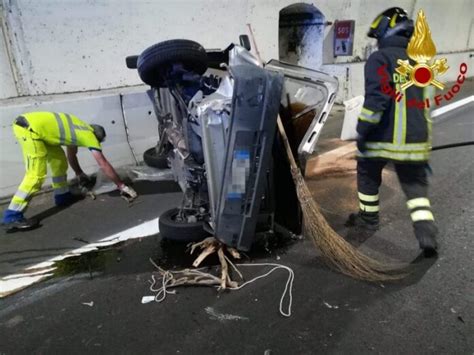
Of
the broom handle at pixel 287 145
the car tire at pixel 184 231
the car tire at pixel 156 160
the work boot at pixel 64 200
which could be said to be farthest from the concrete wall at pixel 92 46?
the broom handle at pixel 287 145

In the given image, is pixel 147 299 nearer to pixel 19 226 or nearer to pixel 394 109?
pixel 19 226

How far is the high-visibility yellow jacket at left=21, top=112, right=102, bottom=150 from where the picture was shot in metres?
3.83

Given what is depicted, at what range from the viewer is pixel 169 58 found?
10.4 feet

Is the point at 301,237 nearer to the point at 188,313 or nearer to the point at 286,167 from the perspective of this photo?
the point at 286,167

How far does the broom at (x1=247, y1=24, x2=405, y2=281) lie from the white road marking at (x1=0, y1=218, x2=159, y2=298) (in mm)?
1488

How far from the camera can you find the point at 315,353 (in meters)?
2.10

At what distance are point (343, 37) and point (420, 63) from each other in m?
6.55

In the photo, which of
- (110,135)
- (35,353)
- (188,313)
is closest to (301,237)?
(188,313)

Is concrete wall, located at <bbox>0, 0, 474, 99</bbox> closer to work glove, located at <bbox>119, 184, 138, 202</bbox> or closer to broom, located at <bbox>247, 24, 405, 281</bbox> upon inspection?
work glove, located at <bbox>119, 184, 138, 202</bbox>

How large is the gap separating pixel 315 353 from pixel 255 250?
1.17 metres

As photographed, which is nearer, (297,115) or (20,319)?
(20,319)

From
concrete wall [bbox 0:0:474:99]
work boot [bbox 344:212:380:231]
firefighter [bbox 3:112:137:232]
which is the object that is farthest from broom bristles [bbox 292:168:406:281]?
concrete wall [bbox 0:0:474:99]

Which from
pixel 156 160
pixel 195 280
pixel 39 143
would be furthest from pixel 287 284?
pixel 156 160

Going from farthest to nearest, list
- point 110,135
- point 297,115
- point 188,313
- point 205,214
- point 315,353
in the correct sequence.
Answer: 1. point 110,135
2. point 205,214
3. point 297,115
4. point 188,313
5. point 315,353
